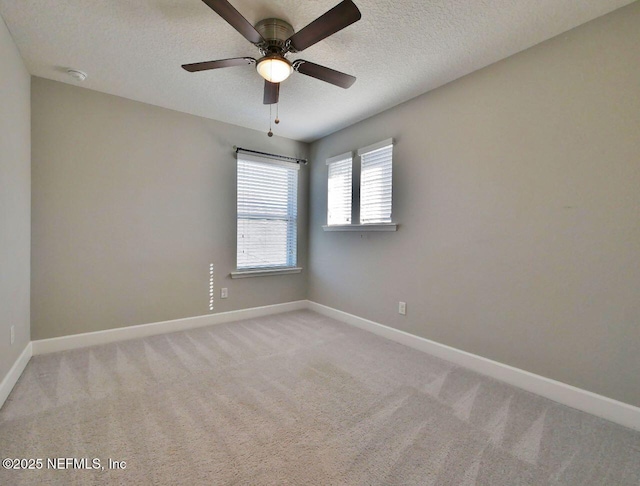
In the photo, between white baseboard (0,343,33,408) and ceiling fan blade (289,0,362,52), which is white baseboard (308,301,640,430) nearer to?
ceiling fan blade (289,0,362,52)

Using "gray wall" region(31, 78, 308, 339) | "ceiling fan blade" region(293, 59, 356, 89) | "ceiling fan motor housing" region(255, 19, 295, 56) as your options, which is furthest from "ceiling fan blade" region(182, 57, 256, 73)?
"gray wall" region(31, 78, 308, 339)

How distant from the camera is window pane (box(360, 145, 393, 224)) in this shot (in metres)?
3.11

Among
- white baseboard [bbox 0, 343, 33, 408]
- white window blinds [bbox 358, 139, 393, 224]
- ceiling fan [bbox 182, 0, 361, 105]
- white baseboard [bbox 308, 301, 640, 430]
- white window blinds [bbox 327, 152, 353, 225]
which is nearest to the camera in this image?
ceiling fan [bbox 182, 0, 361, 105]

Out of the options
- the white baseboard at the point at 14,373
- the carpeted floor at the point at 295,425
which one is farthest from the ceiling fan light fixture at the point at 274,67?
the white baseboard at the point at 14,373

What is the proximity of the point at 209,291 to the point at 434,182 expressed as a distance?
2838 millimetres

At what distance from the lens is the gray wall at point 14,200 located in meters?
1.88

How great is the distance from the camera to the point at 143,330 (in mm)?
3068

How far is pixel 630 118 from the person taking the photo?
1.68 m

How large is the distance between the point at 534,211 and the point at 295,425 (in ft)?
7.15

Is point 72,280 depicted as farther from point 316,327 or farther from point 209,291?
point 316,327

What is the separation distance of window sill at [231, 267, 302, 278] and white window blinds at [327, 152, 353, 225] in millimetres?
879

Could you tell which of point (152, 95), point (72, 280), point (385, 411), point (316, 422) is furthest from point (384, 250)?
point (72, 280)

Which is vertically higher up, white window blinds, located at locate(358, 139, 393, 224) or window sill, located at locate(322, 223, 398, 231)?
white window blinds, located at locate(358, 139, 393, 224)

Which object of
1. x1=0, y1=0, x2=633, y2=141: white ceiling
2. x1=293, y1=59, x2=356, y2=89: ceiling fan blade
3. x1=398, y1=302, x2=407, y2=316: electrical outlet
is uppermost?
x1=0, y1=0, x2=633, y2=141: white ceiling
